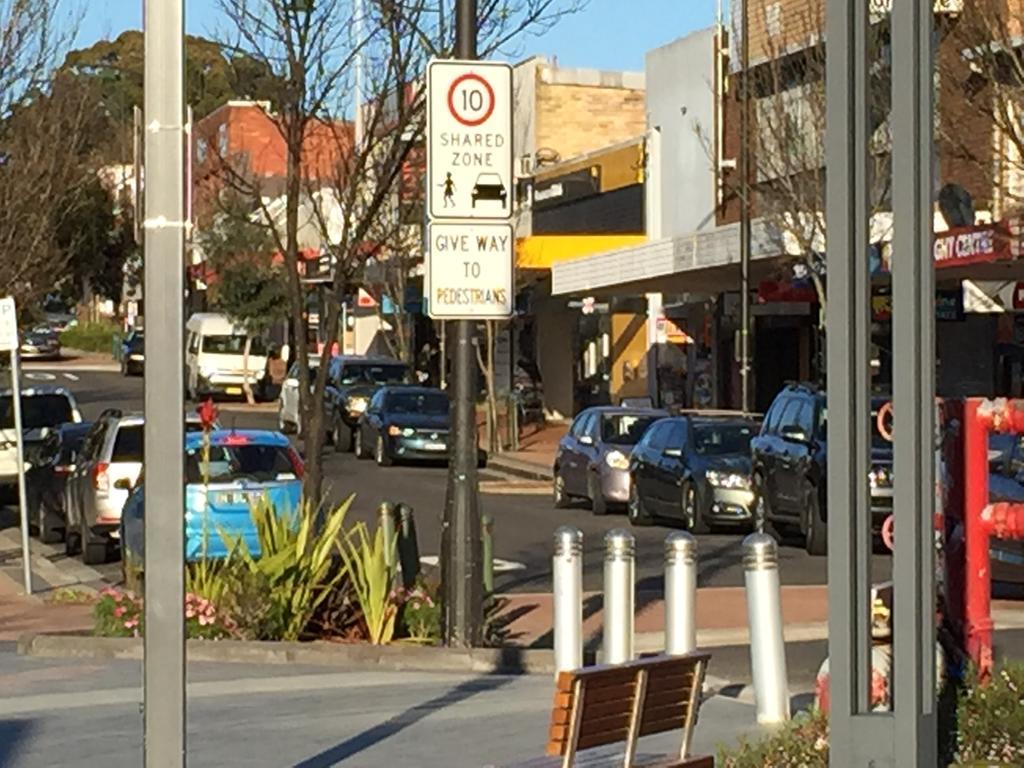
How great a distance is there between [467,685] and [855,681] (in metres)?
6.44

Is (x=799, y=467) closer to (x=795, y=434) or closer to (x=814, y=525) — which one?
(x=795, y=434)

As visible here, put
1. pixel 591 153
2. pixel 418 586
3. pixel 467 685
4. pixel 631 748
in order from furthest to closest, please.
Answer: pixel 591 153
pixel 418 586
pixel 467 685
pixel 631 748

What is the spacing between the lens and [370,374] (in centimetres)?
4559

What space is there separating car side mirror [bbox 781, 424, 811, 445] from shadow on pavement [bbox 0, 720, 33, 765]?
41.7ft

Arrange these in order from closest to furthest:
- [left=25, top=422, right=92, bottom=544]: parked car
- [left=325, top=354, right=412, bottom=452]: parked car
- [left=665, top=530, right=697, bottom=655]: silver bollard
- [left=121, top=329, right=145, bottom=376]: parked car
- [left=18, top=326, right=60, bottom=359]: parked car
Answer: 1. [left=665, top=530, right=697, bottom=655]: silver bollard
2. [left=25, top=422, right=92, bottom=544]: parked car
3. [left=325, top=354, right=412, bottom=452]: parked car
4. [left=121, top=329, right=145, bottom=376]: parked car
5. [left=18, top=326, right=60, bottom=359]: parked car

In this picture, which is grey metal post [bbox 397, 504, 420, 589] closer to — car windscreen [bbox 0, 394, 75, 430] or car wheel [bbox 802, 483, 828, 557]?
car wheel [bbox 802, 483, 828, 557]

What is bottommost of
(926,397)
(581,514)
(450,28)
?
(581,514)

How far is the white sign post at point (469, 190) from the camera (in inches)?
505

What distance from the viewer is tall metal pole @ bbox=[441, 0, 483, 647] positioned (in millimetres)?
13828

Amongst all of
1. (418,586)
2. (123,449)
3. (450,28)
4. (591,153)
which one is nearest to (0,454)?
(123,449)

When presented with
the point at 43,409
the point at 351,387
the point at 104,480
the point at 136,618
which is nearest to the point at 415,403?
the point at 351,387

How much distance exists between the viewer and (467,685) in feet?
43.0

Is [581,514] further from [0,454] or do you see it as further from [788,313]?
[788,313]

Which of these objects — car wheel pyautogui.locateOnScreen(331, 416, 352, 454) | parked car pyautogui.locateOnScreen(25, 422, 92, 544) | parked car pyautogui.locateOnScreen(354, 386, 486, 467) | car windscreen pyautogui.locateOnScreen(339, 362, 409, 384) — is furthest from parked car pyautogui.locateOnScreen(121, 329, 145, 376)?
parked car pyautogui.locateOnScreen(25, 422, 92, 544)
